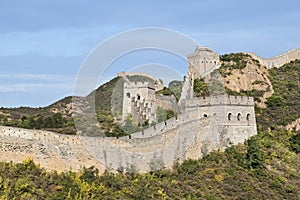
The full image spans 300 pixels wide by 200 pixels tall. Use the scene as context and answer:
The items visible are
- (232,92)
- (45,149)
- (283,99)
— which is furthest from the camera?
(283,99)

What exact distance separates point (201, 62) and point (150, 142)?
32.2 meters

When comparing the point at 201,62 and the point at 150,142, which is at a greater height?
the point at 201,62

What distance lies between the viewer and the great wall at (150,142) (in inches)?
962

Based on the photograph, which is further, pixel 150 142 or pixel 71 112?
pixel 71 112

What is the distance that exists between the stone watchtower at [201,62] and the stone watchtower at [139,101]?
11092 millimetres

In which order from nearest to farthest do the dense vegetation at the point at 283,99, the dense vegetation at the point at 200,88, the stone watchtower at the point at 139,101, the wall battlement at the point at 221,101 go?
the wall battlement at the point at 221,101 < the stone watchtower at the point at 139,101 < the dense vegetation at the point at 283,99 < the dense vegetation at the point at 200,88

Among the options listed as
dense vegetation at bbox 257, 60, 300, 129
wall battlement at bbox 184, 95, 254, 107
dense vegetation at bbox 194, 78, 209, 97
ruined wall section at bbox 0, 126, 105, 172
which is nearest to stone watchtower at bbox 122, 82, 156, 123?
dense vegetation at bbox 194, 78, 209, 97

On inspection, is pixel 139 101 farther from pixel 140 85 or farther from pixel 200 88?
pixel 200 88

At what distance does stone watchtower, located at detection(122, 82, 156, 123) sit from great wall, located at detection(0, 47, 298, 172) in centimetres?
1108

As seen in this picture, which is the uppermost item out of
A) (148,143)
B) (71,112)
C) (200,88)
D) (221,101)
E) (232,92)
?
(200,88)

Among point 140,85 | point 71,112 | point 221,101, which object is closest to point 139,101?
point 140,85

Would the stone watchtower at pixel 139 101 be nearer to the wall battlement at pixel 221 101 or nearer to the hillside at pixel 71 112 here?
the hillside at pixel 71 112

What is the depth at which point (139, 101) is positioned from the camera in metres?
48.2

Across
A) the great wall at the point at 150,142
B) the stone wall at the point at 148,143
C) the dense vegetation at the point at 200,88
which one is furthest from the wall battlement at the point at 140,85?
the great wall at the point at 150,142
